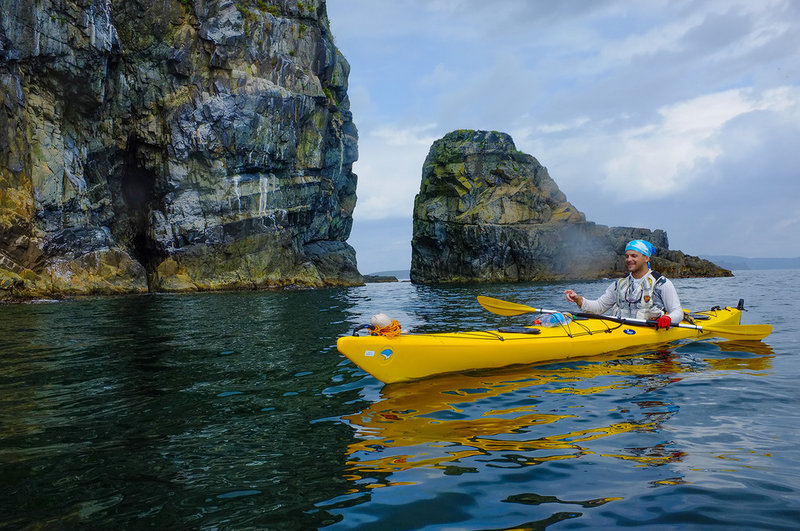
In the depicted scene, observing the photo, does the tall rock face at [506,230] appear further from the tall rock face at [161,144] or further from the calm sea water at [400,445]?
the calm sea water at [400,445]

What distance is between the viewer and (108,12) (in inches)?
1364

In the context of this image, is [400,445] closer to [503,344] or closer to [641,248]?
[503,344]

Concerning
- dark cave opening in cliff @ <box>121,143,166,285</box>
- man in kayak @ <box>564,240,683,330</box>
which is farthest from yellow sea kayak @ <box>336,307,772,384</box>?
dark cave opening in cliff @ <box>121,143,166,285</box>

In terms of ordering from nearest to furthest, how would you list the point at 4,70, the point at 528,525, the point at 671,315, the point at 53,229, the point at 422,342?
the point at 528,525
the point at 422,342
the point at 671,315
the point at 4,70
the point at 53,229

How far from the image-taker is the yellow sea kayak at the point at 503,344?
663 cm

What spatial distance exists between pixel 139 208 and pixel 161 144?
248 inches

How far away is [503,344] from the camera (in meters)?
7.47

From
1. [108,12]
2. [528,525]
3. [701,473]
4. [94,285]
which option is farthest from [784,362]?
[108,12]

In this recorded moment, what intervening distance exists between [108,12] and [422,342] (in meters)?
39.5

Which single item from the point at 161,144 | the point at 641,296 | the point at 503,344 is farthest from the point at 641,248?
the point at 161,144

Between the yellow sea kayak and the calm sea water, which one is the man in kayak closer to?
the yellow sea kayak

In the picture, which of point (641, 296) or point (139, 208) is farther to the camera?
point (139, 208)

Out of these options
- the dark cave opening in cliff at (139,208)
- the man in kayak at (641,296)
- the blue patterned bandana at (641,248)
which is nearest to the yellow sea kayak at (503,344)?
the man in kayak at (641,296)

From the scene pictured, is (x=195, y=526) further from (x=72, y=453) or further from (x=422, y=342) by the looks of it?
(x=422, y=342)
